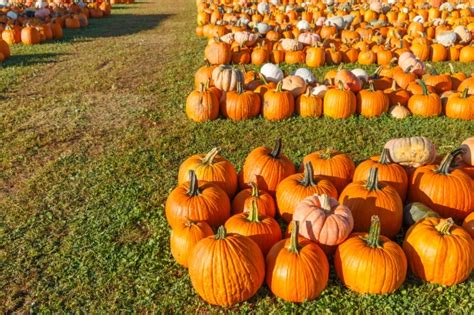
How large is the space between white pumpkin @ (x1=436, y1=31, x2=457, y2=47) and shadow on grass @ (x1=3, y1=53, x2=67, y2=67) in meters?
10.1

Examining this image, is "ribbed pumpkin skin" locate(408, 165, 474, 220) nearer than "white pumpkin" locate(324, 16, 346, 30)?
Yes

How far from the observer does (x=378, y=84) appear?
333 inches

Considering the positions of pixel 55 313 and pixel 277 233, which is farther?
pixel 277 233

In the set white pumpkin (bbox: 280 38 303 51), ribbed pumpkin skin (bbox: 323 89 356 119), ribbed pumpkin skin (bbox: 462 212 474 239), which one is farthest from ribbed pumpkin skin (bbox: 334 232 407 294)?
white pumpkin (bbox: 280 38 303 51)

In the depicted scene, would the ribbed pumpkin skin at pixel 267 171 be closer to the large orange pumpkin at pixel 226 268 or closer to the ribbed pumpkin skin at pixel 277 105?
the large orange pumpkin at pixel 226 268

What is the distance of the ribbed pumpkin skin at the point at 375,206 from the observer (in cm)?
434

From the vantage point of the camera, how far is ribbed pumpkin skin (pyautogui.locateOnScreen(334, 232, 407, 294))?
12.3 ft

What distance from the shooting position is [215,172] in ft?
A: 16.2

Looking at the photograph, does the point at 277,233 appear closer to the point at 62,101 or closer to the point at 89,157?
the point at 89,157

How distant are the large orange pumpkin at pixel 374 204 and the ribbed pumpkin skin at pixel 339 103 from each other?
3239 mm

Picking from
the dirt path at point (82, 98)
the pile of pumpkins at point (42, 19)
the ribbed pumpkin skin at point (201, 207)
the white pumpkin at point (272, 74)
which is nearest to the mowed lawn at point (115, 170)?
the dirt path at point (82, 98)

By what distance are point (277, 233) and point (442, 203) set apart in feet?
5.71

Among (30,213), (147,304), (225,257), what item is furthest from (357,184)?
(30,213)

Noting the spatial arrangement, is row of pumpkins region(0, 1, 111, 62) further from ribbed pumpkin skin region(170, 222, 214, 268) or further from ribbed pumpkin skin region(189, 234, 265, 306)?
ribbed pumpkin skin region(189, 234, 265, 306)
